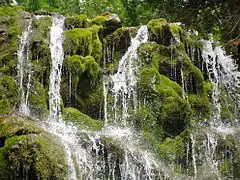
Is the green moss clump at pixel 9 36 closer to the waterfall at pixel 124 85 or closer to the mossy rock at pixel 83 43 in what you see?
the mossy rock at pixel 83 43

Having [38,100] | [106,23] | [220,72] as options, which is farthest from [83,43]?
[220,72]

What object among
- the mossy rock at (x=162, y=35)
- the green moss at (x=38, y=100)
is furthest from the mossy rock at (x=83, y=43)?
the mossy rock at (x=162, y=35)

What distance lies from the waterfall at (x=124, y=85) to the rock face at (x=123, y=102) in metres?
0.06

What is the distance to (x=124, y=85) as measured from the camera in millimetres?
10352

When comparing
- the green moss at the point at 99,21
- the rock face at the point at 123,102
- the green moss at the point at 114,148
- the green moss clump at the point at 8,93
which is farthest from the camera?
the green moss at the point at 99,21

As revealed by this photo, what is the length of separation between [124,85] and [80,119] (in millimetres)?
1679

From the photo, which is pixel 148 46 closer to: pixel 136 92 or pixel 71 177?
pixel 136 92

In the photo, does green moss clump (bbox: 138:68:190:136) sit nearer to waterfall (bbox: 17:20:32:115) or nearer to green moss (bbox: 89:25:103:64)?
green moss (bbox: 89:25:103:64)

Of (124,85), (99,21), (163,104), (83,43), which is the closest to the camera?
(163,104)

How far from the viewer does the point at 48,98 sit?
9500 millimetres

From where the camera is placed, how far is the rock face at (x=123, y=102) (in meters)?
7.92

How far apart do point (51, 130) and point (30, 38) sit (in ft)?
10.1

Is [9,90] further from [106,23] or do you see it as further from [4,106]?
[106,23]

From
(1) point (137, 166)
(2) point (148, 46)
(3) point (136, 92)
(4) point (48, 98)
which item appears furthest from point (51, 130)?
(2) point (148, 46)
